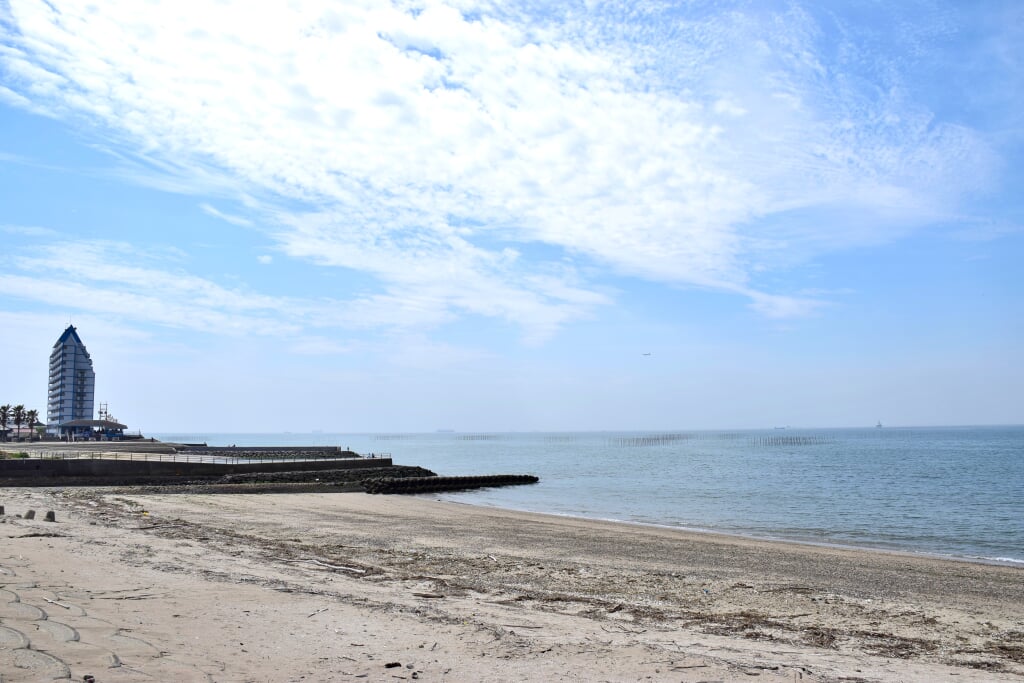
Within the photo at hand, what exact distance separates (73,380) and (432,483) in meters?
118

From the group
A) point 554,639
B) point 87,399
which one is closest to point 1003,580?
point 554,639

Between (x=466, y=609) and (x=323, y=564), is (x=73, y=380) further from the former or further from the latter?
(x=466, y=609)

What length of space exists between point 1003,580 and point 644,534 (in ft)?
35.4

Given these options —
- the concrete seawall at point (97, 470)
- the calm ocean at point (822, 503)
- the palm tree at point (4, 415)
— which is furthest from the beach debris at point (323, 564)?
the palm tree at point (4, 415)

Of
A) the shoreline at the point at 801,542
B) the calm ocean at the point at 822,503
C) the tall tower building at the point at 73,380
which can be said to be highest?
the tall tower building at the point at 73,380

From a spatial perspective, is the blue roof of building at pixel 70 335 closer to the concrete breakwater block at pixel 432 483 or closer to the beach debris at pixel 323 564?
the concrete breakwater block at pixel 432 483

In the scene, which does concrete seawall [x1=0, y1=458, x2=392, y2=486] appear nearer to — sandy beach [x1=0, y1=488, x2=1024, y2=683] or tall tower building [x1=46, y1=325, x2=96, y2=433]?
sandy beach [x1=0, y1=488, x2=1024, y2=683]

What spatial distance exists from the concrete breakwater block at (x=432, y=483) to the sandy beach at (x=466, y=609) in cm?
2535

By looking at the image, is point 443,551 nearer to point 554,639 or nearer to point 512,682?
point 554,639

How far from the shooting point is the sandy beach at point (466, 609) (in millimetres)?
7160

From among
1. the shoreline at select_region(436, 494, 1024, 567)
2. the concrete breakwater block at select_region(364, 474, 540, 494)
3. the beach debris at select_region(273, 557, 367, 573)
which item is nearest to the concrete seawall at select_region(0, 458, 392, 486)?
the concrete breakwater block at select_region(364, 474, 540, 494)

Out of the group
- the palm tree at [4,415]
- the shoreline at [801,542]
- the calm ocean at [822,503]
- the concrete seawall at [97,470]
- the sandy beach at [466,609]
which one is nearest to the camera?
the sandy beach at [466,609]

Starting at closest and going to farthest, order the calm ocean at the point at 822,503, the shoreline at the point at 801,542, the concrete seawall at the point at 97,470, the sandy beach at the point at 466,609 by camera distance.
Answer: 1. the sandy beach at the point at 466,609
2. the shoreline at the point at 801,542
3. the calm ocean at the point at 822,503
4. the concrete seawall at the point at 97,470

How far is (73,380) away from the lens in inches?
5512
